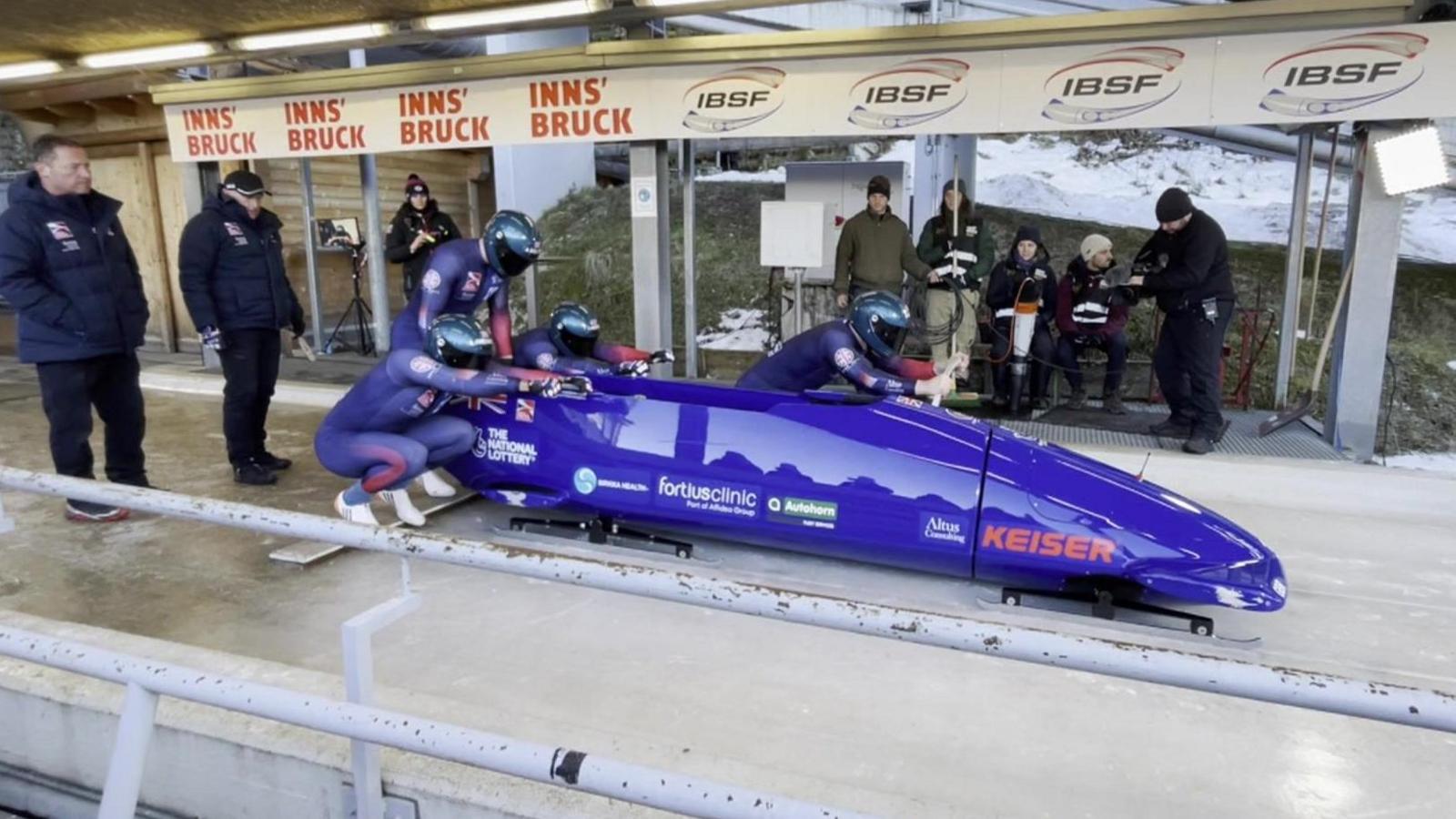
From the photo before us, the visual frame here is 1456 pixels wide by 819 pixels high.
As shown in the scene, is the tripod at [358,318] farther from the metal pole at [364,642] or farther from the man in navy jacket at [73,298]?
the metal pole at [364,642]

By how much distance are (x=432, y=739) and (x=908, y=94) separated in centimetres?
491

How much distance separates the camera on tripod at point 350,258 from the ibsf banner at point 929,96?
255 centimetres

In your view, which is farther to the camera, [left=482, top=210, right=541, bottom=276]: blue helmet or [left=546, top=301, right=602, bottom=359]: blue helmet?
[left=546, top=301, right=602, bottom=359]: blue helmet

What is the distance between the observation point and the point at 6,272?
405 cm

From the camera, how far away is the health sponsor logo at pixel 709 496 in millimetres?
3727

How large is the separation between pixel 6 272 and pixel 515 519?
2.40 meters

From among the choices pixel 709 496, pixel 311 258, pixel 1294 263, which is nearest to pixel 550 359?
pixel 709 496

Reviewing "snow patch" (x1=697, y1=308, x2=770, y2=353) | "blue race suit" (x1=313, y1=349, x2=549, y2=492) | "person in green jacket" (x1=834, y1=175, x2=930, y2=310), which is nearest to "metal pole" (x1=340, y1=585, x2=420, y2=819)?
"blue race suit" (x1=313, y1=349, x2=549, y2=492)

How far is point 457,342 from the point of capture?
12.9ft

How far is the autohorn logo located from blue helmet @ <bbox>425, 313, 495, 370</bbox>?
2.92 metres

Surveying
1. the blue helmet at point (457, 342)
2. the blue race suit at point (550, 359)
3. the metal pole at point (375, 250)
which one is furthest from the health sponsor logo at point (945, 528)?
the metal pole at point (375, 250)

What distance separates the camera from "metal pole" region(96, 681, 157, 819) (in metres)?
1.98

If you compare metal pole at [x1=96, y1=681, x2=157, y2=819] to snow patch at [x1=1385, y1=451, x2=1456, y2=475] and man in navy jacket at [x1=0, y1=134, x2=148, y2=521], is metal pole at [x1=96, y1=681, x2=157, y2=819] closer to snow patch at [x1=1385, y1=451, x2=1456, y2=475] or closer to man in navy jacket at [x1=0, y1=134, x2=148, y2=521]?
man in navy jacket at [x1=0, y1=134, x2=148, y2=521]

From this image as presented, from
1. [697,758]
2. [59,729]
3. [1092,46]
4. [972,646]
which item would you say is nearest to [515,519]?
[59,729]
